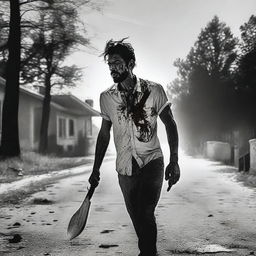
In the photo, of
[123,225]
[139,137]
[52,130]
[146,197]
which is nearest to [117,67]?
[139,137]

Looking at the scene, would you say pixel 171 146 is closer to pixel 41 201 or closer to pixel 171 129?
pixel 171 129

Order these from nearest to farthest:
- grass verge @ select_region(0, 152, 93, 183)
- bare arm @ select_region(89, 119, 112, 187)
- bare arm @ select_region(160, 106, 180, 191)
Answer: bare arm @ select_region(160, 106, 180, 191) < bare arm @ select_region(89, 119, 112, 187) < grass verge @ select_region(0, 152, 93, 183)

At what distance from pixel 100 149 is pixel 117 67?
800 millimetres

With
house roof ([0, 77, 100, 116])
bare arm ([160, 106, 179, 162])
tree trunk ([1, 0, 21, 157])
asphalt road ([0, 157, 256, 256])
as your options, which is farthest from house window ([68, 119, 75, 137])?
bare arm ([160, 106, 179, 162])

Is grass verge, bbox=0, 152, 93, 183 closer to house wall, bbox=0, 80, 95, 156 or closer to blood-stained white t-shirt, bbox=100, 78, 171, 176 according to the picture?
house wall, bbox=0, 80, 95, 156

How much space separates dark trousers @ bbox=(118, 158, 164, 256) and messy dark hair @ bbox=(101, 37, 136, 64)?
0.90 meters

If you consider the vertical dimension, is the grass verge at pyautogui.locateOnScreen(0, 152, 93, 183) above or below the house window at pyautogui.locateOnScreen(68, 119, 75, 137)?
below

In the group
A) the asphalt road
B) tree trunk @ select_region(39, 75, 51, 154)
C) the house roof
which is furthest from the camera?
the house roof

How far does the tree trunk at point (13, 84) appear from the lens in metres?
22.1

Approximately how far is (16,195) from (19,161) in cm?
1034

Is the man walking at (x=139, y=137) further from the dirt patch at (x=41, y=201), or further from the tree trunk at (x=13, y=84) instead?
the tree trunk at (x=13, y=84)

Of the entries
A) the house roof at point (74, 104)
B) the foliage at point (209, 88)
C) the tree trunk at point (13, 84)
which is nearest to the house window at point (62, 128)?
the house roof at point (74, 104)

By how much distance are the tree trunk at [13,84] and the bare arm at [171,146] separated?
59.6ft

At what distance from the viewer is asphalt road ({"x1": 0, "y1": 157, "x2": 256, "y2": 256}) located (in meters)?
5.48
